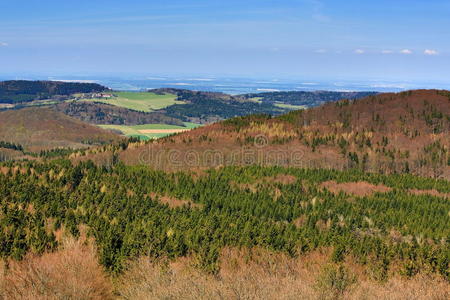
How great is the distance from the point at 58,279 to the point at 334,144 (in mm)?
151371

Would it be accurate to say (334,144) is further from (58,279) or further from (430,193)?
(58,279)

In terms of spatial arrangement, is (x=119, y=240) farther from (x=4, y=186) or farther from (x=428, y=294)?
(x=4, y=186)

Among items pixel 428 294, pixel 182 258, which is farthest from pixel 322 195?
pixel 428 294

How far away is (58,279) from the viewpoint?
2383 centimetres

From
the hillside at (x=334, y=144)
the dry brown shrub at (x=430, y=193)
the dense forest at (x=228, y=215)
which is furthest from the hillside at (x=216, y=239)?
the hillside at (x=334, y=144)

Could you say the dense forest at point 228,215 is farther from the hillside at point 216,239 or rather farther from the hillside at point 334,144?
the hillside at point 334,144

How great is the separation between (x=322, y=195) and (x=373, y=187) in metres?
19.3

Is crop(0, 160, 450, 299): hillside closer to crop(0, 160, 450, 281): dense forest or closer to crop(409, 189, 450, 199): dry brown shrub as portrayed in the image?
crop(0, 160, 450, 281): dense forest

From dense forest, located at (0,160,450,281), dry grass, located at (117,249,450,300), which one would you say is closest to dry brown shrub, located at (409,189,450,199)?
dense forest, located at (0,160,450,281)

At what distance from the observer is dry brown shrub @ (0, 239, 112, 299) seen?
22766mm

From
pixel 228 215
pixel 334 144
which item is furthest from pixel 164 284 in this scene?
pixel 334 144

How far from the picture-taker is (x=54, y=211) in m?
56.6

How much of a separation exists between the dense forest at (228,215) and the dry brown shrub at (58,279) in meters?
3.80

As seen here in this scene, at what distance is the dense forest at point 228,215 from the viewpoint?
37113 mm
